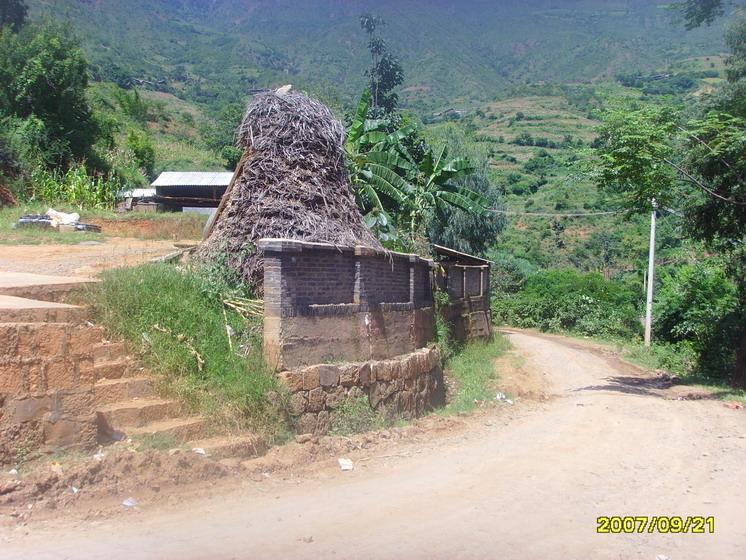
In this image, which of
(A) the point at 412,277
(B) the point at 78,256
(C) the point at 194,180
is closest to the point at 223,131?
(C) the point at 194,180

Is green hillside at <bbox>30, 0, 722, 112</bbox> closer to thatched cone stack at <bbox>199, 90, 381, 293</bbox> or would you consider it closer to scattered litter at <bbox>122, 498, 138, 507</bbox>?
thatched cone stack at <bbox>199, 90, 381, 293</bbox>

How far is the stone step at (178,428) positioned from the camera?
699 centimetres

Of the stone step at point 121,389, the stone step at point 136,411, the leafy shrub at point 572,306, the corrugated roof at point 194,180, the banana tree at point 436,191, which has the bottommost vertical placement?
the leafy shrub at point 572,306

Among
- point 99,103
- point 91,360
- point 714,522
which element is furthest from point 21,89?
point 714,522

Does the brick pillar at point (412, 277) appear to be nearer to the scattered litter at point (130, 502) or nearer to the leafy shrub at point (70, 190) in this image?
A: the scattered litter at point (130, 502)

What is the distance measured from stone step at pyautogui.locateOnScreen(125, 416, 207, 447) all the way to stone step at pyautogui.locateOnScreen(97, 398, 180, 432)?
6 cm

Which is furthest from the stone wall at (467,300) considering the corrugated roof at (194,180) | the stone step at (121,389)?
the corrugated roof at (194,180)

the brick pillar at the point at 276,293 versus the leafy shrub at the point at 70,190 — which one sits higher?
the leafy shrub at the point at 70,190

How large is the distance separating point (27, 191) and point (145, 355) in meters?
15.8

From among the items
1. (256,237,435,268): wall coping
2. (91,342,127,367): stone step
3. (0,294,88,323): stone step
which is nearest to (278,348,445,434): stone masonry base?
(256,237,435,268): wall coping

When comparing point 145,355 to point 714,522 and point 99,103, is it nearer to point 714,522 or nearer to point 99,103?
point 714,522

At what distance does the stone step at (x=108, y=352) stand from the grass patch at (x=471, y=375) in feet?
17.2

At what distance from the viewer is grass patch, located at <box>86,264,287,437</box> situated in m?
7.68

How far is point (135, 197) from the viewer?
25156mm
